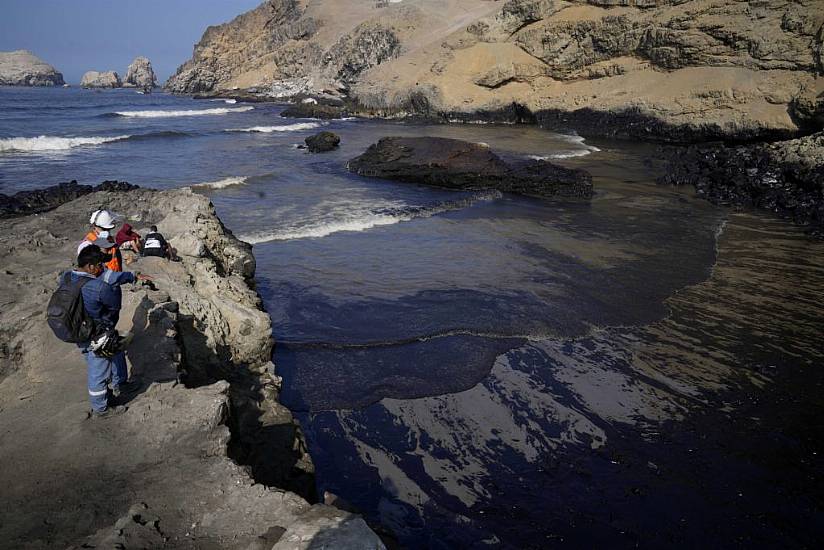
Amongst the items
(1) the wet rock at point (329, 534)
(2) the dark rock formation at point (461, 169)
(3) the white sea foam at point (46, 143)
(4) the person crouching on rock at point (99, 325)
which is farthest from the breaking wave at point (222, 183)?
(1) the wet rock at point (329, 534)

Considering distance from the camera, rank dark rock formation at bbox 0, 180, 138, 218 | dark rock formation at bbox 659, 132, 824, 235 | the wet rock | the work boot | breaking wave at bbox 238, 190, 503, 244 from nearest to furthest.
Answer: the wet rock, the work boot, breaking wave at bbox 238, 190, 503, 244, dark rock formation at bbox 0, 180, 138, 218, dark rock formation at bbox 659, 132, 824, 235

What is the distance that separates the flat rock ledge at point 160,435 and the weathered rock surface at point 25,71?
144 m

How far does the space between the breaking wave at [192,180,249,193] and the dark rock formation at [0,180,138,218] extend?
2829 mm

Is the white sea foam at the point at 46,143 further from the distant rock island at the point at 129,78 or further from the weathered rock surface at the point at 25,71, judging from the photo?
the weathered rock surface at the point at 25,71

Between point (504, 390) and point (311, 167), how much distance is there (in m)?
17.1

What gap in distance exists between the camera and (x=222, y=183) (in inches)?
679

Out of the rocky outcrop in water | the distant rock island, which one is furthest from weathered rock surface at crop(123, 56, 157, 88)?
the rocky outcrop in water

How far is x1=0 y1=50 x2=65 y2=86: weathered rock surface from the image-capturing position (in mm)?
118500

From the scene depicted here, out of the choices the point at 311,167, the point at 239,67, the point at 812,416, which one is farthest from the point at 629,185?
the point at 239,67

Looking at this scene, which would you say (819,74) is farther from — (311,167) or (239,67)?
(239,67)

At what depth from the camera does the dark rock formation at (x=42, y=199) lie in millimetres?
12672

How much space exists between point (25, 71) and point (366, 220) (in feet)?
473

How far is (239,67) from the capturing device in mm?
83125

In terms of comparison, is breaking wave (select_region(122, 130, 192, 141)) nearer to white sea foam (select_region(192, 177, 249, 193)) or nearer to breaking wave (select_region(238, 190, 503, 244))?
white sea foam (select_region(192, 177, 249, 193))
